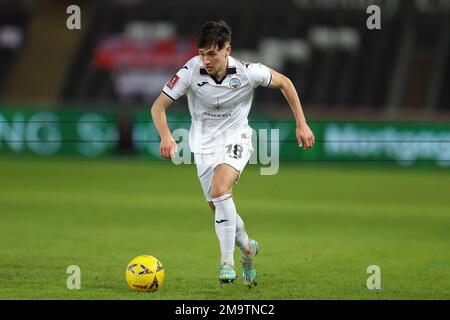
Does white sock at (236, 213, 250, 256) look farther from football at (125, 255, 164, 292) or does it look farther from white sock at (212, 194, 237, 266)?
football at (125, 255, 164, 292)

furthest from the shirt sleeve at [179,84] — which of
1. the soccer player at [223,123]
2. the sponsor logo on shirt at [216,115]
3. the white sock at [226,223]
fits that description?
the white sock at [226,223]

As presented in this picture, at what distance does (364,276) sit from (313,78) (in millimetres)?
24797

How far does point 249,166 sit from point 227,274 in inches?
743

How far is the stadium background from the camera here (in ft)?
37.2

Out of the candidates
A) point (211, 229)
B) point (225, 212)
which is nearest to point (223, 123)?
point (225, 212)

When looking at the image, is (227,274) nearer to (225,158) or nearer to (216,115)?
(225,158)

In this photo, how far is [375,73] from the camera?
34.4 metres

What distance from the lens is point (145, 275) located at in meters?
9.12

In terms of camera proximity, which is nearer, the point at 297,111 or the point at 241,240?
the point at 297,111

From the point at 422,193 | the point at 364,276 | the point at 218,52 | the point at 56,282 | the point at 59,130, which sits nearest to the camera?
the point at 218,52

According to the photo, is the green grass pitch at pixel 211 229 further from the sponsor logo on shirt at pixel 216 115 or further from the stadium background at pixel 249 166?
the sponsor logo on shirt at pixel 216 115

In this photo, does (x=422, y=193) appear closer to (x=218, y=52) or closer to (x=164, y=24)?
(x=218, y=52)

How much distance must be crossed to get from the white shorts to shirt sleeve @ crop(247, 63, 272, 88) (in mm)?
529
